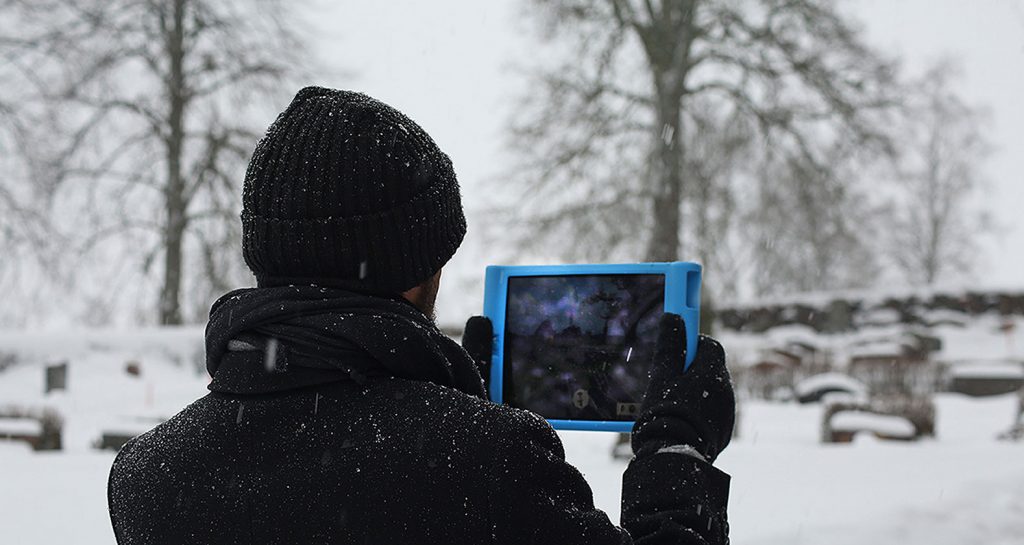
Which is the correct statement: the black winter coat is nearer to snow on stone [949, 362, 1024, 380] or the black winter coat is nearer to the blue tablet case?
the blue tablet case

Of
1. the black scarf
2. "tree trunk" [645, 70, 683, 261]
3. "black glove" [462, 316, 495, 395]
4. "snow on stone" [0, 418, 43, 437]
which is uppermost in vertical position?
"tree trunk" [645, 70, 683, 261]

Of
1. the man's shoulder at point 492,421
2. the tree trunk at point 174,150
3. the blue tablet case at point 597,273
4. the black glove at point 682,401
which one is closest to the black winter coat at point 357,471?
the man's shoulder at point 492,421

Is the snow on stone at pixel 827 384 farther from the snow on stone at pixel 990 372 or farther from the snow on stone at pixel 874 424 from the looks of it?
the snow on stone at pixel 874 424

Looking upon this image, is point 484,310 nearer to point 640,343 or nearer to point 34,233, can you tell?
point 640,343

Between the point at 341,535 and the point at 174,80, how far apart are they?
718 inches

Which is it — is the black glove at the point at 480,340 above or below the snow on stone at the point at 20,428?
above

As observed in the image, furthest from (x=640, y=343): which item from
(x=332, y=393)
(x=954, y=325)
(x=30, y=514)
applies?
(x=954, y=325)

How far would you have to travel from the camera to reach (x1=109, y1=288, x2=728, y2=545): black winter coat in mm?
1119

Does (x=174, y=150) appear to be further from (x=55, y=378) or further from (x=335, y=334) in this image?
(x=335, y=334)

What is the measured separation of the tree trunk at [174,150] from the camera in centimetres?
1773

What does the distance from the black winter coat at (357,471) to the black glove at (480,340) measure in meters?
0.57

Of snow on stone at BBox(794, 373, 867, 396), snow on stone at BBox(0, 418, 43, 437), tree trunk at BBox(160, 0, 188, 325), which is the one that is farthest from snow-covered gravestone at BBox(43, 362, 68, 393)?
snow on stone at BBox(794, 373, 867, 396)

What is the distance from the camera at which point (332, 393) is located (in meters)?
1.18

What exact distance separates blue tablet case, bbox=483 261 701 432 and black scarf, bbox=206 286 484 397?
51 cm
